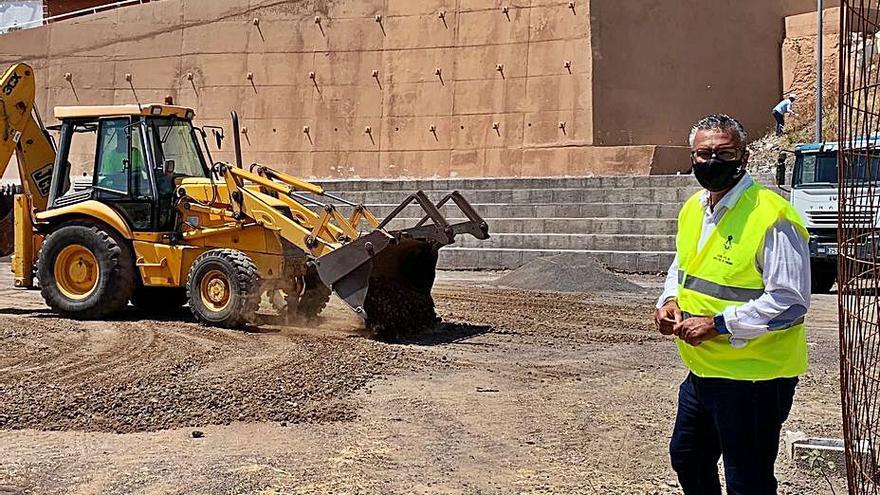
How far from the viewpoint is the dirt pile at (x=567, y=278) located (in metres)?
15.5

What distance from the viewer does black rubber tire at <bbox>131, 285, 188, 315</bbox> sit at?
12.2 metres

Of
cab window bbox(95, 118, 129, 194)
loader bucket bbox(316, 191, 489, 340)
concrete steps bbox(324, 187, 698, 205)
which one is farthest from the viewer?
concrete steps bbox(324, 187, 698, 205)

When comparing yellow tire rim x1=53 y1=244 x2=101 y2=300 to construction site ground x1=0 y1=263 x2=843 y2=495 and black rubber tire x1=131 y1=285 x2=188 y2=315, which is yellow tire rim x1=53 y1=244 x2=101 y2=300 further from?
black rubber tire x1=131 y1=285 x2=188 y2=315

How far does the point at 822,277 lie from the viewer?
1596 cm

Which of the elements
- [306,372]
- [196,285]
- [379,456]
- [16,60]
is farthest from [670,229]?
[16,60]

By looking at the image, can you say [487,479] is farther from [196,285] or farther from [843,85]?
[196,285]

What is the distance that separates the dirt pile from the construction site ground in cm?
399

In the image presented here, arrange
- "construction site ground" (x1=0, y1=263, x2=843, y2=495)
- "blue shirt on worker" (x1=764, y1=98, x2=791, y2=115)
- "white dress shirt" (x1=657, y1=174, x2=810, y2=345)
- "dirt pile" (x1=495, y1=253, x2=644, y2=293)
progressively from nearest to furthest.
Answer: "white dress shirt" (x1=657, y1=174, x2=810, y2=345) < "construction site ground" (x1=0, y1=263, x2=843, y2=495) < "dirt pile" (x1=495, y1=253, x2=644, y2=293) < "blue shirt on worker" (x1=764, y1=98, x2=791, y2=115)

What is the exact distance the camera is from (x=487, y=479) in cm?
549

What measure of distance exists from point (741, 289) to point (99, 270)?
355 inches

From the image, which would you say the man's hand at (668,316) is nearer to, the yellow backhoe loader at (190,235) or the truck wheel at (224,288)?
the yellow backhoe loader at (190,235)

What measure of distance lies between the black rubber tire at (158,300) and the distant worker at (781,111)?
56.2ft

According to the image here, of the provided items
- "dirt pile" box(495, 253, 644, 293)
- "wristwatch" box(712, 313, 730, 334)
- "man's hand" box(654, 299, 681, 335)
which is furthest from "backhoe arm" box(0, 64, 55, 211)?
"wristwatch" box(712, 313, 730, 334)

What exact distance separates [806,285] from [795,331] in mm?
181
